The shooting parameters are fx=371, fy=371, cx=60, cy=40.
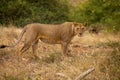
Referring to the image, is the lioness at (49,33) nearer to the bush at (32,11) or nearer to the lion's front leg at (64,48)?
the lion's front leg at (64,48)

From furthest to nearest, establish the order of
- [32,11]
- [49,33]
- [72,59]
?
[32,11], [49,33], [72,59]

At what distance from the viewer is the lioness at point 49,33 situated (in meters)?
9.52

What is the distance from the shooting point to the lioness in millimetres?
9523

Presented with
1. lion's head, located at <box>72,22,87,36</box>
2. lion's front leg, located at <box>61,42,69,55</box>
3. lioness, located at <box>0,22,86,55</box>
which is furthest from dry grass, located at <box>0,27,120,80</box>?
lion's head, located at <box>72,22,87,36</box>

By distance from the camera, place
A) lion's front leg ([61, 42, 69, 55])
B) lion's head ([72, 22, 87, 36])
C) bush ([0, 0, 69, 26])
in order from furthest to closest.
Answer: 1. bush ([0, 0, 69, 26])
2. lion's head ([72, 22, 87, 36])
3. lion's front leg ([61, 42, 69, 55])

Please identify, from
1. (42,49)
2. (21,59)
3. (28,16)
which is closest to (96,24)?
(28,16)

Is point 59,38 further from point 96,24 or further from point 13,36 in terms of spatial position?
point 96,24

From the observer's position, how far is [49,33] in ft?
32.4

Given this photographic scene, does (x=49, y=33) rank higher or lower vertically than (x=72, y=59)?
higher

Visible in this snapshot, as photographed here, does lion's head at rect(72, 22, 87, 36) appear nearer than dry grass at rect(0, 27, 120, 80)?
No

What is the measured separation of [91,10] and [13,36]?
10.1 metres

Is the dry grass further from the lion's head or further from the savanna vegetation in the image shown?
the lion's head

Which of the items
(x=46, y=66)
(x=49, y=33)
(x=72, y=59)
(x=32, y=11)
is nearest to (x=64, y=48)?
(x=49, y=33)

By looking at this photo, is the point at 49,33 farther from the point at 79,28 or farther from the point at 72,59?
the point at 72,59
